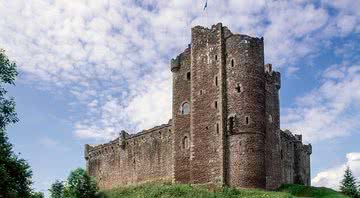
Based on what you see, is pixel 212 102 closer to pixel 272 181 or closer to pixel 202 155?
pixel 202 155

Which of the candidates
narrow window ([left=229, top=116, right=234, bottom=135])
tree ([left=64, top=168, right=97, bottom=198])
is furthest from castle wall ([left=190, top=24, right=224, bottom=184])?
tree ([left=64, top=168, right=97, bottom=198])

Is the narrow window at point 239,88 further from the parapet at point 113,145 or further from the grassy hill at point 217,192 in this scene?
the parapet at point 113,145

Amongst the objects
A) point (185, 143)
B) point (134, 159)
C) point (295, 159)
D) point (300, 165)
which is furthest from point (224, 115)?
point (300, 165)

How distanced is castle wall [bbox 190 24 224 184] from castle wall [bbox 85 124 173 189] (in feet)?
18.1

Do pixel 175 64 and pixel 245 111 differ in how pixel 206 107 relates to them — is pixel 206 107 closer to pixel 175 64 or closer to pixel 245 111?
pixel 245 111

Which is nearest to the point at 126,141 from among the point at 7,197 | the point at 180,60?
the point at 180,60

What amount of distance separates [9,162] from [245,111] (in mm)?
21459

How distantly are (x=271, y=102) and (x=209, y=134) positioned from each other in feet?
20.3

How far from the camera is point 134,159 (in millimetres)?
59812

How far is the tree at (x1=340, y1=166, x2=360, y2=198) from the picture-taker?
54.7m

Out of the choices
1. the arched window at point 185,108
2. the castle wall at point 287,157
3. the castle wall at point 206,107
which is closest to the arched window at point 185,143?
the castle wall at point 206,107

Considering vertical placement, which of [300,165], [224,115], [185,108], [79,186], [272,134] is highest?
[185,108]

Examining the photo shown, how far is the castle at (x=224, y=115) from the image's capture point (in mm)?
46625

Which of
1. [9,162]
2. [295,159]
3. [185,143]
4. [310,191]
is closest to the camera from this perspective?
[9,162]
